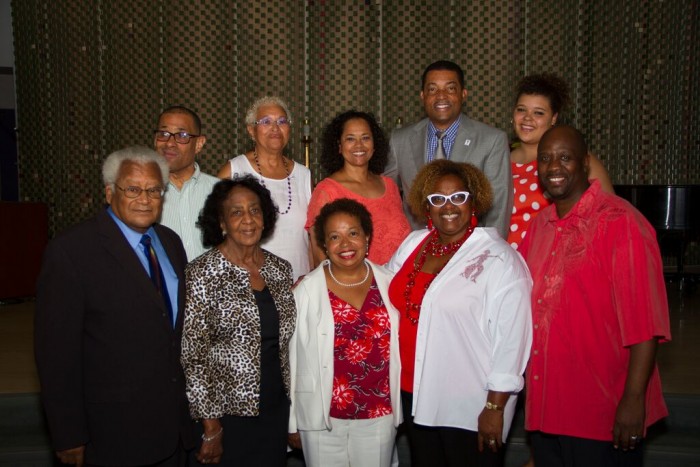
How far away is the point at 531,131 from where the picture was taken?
12.1ft

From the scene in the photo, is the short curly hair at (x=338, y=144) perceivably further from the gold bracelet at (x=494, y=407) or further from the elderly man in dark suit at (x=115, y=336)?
the gold bracelet at (x=494, y=407)

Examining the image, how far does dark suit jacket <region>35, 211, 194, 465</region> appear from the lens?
7.30 feet

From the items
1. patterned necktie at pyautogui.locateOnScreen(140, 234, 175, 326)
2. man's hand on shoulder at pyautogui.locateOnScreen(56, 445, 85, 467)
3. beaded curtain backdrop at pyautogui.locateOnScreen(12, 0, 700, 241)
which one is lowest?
man's hand on shoulder at pyautogui.locateOnScreen(56, 445, 85, 467)

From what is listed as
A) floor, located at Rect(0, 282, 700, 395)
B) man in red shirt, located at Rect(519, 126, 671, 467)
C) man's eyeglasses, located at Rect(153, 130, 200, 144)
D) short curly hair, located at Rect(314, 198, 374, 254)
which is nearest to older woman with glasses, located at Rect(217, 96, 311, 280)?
man's eyeglasses, located at Rect(153, 130, 200, 144)

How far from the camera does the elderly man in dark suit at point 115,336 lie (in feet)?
7.31

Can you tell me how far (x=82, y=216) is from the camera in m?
9.44

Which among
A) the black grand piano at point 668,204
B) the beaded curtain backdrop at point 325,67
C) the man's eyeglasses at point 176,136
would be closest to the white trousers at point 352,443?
the man's eyeglasses at point 176,136

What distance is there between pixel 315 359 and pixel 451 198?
91 centimetres

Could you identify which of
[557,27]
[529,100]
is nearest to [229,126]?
[557,27]

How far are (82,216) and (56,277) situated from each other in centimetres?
780

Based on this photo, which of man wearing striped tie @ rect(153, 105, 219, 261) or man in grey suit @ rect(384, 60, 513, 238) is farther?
man in grey suit @ rect(384, 60, 513, 238)

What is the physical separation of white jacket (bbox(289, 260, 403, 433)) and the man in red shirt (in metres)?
0.57

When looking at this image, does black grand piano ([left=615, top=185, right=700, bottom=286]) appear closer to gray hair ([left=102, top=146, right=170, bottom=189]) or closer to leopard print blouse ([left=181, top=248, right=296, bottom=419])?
leopard print blouse ([left=181, top=248, right=296, bottom=419])

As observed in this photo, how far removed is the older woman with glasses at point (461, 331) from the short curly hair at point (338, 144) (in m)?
1.05
